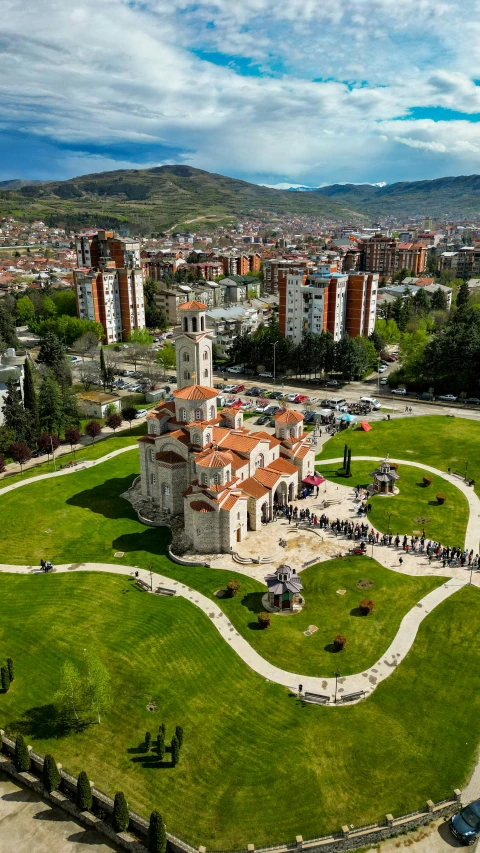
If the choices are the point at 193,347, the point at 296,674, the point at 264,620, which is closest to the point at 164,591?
the point at 264,620

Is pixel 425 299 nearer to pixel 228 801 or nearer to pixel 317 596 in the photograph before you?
pixel 317 596

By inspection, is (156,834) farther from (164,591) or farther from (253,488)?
(253,488)

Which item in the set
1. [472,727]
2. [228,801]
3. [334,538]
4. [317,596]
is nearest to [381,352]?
[334,538]

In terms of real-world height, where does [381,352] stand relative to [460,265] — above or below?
→ below

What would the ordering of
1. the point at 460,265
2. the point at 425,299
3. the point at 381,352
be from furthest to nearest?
the point at 460,265 → the point at 425,299 → the point at 381,352

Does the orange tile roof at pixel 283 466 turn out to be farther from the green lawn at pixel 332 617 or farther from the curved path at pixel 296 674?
the curved path at pixel 296 674

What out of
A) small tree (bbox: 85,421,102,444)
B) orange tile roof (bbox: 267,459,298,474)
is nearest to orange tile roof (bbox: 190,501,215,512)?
orange tile roof (bbox: 267,459,298,474)

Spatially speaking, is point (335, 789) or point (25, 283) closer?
point (335, 789)
